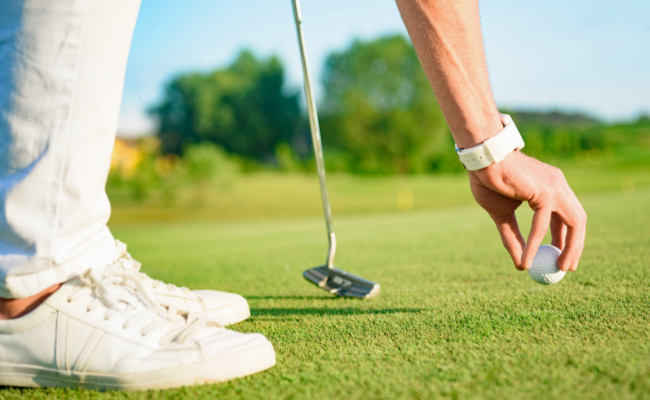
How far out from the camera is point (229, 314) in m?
1.34

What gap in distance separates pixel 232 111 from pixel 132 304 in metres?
39.5

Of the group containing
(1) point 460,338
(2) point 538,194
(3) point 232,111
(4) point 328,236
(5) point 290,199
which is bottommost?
(5) point 290,199

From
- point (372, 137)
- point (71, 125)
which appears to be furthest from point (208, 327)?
point (372, 137)

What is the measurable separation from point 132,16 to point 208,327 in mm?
693

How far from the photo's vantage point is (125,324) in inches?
38.1

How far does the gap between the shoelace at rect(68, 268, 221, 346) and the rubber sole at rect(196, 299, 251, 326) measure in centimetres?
24

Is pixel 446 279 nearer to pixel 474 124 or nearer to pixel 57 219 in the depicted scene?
pixel 474 124

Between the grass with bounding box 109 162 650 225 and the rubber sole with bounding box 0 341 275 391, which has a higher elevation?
the rubber sole with bounding box 0 341 275 391

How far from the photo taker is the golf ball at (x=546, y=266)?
3.78 ft

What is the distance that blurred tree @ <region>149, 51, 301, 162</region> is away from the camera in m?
38.2

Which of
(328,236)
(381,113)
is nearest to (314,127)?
(328,236)

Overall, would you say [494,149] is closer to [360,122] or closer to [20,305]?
[20,305]

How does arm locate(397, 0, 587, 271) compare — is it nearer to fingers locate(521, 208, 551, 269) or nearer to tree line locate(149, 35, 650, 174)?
fingers locate(521, 208, 551, 269)

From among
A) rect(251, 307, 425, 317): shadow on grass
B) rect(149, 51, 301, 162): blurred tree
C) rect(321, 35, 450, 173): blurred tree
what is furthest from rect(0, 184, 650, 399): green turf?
rect(149, 51, 301, 162): blurred tree
